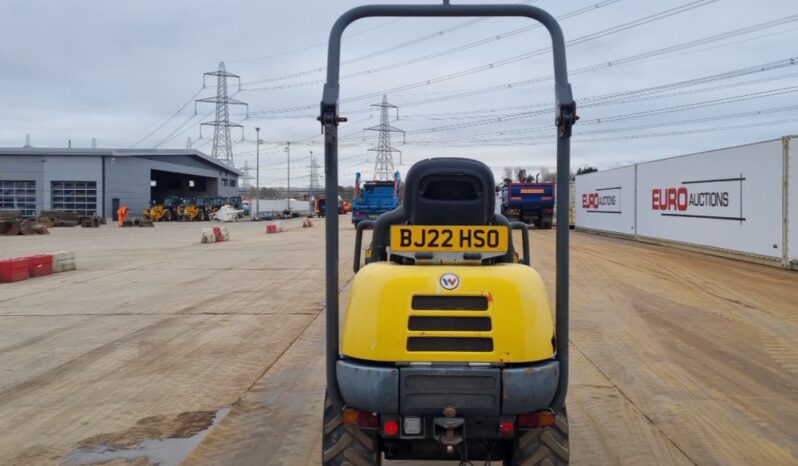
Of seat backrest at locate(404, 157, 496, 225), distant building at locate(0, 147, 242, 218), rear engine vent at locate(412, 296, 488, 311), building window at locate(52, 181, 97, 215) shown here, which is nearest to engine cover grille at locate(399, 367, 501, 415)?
rear engine vent at locate(412, 296, 488, 311)

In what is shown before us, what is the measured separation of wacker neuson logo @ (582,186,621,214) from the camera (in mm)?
32656

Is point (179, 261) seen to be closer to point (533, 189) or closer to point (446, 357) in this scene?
point (446, 357)

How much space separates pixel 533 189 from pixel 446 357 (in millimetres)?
37603

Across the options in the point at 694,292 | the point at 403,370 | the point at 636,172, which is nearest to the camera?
the point at 403,370

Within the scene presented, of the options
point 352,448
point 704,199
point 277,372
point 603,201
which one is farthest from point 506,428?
point 603,201

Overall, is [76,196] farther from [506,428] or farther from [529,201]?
[506,428]

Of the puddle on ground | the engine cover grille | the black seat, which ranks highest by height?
the black seat

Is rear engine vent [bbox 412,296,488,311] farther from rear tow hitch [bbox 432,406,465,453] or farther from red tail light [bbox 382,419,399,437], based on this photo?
red tail light [bbox 382,419,399,437]

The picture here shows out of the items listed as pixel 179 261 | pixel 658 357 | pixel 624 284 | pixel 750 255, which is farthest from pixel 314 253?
pixel 658 357

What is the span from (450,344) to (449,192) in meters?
1.05

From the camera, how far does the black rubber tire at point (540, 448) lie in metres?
3.80

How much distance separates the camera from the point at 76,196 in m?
65.0

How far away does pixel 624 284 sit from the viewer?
15.2 meters

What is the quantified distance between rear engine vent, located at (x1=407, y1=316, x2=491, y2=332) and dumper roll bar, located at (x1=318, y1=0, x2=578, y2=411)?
488mm
